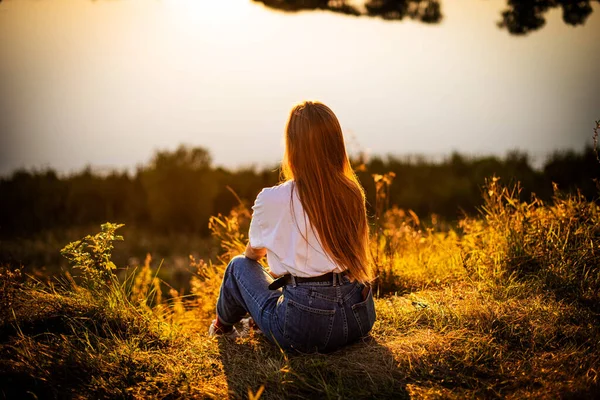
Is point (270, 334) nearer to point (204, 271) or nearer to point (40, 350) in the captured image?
point (40, 350)

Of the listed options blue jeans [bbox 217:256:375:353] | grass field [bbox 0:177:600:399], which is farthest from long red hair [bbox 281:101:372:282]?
grass field [bbox 0:177:600:399]

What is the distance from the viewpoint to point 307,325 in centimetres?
317

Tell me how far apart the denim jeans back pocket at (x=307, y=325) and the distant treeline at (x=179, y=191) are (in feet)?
25.4

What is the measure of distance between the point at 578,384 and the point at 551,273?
1.52 metres

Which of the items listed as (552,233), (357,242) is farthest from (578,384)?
(552,233)

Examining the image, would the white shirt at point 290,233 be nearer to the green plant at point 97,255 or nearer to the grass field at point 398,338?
the grass field at point 398,338

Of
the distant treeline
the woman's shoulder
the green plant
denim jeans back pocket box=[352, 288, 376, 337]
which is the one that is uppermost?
the woman's shoulder

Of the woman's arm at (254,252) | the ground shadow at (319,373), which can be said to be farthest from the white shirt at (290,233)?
the ground shadow at (319,373)

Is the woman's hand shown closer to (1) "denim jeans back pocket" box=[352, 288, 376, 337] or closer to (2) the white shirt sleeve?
(2) the white shirt sleeve

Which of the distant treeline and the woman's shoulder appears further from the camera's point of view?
the distant treeline

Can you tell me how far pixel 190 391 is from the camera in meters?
3.04

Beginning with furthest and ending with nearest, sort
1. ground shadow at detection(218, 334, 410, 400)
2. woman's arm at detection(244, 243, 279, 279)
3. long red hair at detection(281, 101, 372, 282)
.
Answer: woman's arm at detection(244, 243, 279, 279) < long red hair at detection(281, 101, 372, 282) < ground shadow at detection(218, 334, 410, 400)

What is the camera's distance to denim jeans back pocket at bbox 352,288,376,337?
3.26 meters

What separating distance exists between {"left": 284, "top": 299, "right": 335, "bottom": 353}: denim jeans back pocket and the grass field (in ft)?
0.36
